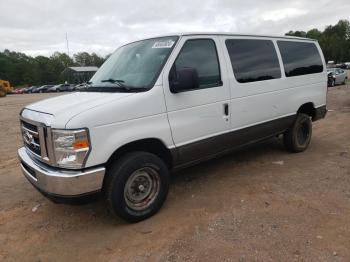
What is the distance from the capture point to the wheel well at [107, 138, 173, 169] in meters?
3.81

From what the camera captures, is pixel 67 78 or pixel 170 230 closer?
pixel 170 230

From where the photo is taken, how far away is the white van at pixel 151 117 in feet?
11.4

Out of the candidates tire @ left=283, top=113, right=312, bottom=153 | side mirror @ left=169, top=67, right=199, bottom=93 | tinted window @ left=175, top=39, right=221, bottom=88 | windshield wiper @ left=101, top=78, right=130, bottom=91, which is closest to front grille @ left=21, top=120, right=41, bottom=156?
windshield wiper @ left=101, top=78, right=130, bottom=91

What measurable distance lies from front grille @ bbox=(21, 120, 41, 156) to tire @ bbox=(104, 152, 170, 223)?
0.86m

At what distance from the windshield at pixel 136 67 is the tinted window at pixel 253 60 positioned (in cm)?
108

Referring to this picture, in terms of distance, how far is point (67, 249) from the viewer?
11.8ft

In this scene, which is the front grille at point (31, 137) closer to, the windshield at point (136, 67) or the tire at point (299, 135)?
the windshield at point (136, 67)

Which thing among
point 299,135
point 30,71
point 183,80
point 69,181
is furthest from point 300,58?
point 30,71

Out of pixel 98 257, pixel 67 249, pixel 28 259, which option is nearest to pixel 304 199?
pixel 98 257

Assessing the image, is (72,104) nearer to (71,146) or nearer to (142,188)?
(71,146)

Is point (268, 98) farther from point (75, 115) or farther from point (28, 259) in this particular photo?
point (28, 259)

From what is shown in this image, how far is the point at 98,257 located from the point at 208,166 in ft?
9.68

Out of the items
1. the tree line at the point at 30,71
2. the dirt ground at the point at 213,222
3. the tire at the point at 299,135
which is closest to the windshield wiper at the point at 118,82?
the dirt ground at the point at 213,222

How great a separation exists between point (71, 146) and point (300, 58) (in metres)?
4.67
